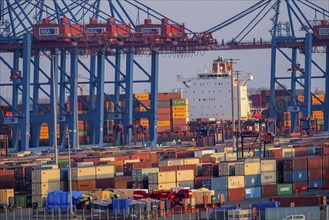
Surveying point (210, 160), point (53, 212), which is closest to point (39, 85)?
point (210, 160)

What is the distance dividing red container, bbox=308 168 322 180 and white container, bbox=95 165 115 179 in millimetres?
7378

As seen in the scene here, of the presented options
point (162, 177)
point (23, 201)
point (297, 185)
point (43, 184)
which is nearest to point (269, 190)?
point (297, 185)

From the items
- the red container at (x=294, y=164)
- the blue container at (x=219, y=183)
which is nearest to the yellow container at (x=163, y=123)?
the red container at (x=294, y=164)

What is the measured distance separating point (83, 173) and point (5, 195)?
2.95m

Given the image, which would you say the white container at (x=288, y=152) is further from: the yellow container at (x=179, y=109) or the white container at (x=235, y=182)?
the yellow container at (x=179, y=109)

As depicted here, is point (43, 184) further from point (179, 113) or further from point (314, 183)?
point (179, 113)

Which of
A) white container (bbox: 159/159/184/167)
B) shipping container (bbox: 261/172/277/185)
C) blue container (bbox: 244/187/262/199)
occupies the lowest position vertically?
blue container (bbox: 244/187/262/199)

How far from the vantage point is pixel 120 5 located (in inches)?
3118

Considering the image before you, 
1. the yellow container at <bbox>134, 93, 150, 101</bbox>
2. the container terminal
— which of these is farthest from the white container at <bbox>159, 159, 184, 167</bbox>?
the yellow container at <bbox>134, 93, 150, 101</bbox>

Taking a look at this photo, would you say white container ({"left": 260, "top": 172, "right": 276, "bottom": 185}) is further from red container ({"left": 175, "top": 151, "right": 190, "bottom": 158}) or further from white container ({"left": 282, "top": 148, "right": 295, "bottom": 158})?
red container ({"left": 175, "top": 151, "right": 190, "bottom": 158})

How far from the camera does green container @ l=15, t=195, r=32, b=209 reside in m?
43.0

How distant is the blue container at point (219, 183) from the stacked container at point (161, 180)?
159 cm

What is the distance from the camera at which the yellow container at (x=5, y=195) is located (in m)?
43.3

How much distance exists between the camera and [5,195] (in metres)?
43.5
